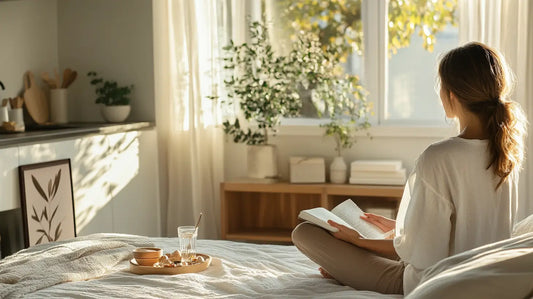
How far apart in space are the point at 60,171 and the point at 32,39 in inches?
46.5

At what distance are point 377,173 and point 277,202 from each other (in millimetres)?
727

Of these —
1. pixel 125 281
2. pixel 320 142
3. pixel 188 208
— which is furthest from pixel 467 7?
pixel 125 281

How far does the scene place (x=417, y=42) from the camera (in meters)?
4.76

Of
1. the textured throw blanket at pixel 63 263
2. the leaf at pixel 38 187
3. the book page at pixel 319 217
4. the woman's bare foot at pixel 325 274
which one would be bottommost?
the woman's bare foot at pixel 325 274

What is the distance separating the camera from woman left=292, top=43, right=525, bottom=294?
2252mm

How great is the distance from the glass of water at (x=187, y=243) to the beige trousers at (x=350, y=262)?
1.09 ft

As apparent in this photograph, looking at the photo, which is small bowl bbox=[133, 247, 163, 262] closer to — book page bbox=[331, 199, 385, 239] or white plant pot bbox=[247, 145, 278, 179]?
book page bbox=[331, 199, 385, 239]

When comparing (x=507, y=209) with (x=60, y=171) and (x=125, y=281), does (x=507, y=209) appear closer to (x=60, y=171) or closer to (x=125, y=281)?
(x=125, y=281)

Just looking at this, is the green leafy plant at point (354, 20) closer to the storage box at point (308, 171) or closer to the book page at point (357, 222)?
the storage box at point (308, 171)

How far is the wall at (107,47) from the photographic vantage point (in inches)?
199

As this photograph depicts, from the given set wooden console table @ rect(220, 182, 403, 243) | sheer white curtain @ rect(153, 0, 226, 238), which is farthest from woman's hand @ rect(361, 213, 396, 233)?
sheer white curtain @ rect(153, 0, 226, 238)

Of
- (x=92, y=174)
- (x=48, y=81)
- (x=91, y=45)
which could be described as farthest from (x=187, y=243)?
(x=91, y=45)

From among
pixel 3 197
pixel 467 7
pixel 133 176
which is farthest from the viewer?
pixel 133 176

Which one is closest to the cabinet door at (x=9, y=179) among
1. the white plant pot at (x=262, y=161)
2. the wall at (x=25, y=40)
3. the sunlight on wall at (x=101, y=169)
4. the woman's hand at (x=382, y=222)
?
the sunlight on wall at (x=101, y=169)
